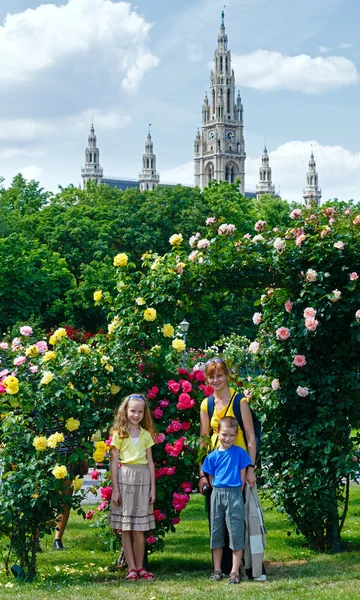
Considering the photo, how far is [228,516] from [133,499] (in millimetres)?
924

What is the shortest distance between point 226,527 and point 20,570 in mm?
2093

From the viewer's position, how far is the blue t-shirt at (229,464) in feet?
25.3

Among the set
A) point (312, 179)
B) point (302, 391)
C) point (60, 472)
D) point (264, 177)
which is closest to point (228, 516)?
point (60, 472)

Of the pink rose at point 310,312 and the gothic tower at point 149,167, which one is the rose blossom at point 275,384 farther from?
the gothic tower at point 149,167

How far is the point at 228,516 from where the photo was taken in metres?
7.75

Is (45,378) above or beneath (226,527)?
above

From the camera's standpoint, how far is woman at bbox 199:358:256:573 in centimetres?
785

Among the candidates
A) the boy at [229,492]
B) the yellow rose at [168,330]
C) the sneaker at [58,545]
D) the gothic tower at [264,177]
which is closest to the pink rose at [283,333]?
the yellow rose at [168,330]

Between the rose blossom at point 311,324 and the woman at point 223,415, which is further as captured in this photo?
the rose blossom at point 311,324

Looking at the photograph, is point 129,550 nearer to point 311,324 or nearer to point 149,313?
point 149,313

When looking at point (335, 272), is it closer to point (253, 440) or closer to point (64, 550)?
point (253, 440)

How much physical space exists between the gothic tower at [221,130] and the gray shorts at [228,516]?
12389 centimetres

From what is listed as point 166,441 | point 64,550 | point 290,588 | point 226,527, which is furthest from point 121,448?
point 64,550

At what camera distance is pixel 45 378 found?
807 cm
